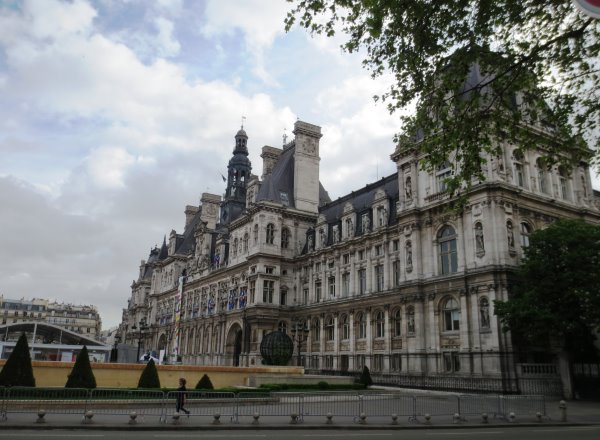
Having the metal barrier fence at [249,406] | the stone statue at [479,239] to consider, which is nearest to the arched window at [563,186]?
the stone statue at [479,239]

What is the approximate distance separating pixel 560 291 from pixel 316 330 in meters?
30.2

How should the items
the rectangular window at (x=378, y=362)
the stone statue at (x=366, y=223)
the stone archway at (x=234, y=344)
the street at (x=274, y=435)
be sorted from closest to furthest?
the street at (x=274, y=435) → the rectangular window at (x=378, y=362) → the stone statue at (x=366, y=223) → the stone archway at (x=234, y=344)

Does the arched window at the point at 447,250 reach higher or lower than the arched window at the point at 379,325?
higher

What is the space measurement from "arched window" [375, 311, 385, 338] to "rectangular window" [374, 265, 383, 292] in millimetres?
2319

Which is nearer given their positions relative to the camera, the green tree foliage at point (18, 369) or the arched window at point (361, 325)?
the green tree foliage at point (18, 369)

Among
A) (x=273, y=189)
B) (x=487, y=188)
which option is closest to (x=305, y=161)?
(x=273, y=189)

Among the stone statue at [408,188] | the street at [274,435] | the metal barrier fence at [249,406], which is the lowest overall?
the street at [274,435]

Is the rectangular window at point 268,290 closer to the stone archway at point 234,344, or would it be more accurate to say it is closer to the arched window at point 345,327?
the stone archway at point 234,344

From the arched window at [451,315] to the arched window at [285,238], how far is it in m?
27.1

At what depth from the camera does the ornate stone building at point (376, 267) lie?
37125 mm

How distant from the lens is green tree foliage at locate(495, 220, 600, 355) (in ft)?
98.9

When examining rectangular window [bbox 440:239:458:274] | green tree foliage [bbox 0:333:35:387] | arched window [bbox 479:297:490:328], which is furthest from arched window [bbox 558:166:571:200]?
green tree foliage [bbox 0:333:35:387]

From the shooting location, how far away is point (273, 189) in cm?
6494

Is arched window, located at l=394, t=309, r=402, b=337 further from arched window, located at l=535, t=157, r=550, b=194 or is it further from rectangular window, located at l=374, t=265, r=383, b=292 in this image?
arched window, located at l=535, t=157, r=550, b=194
